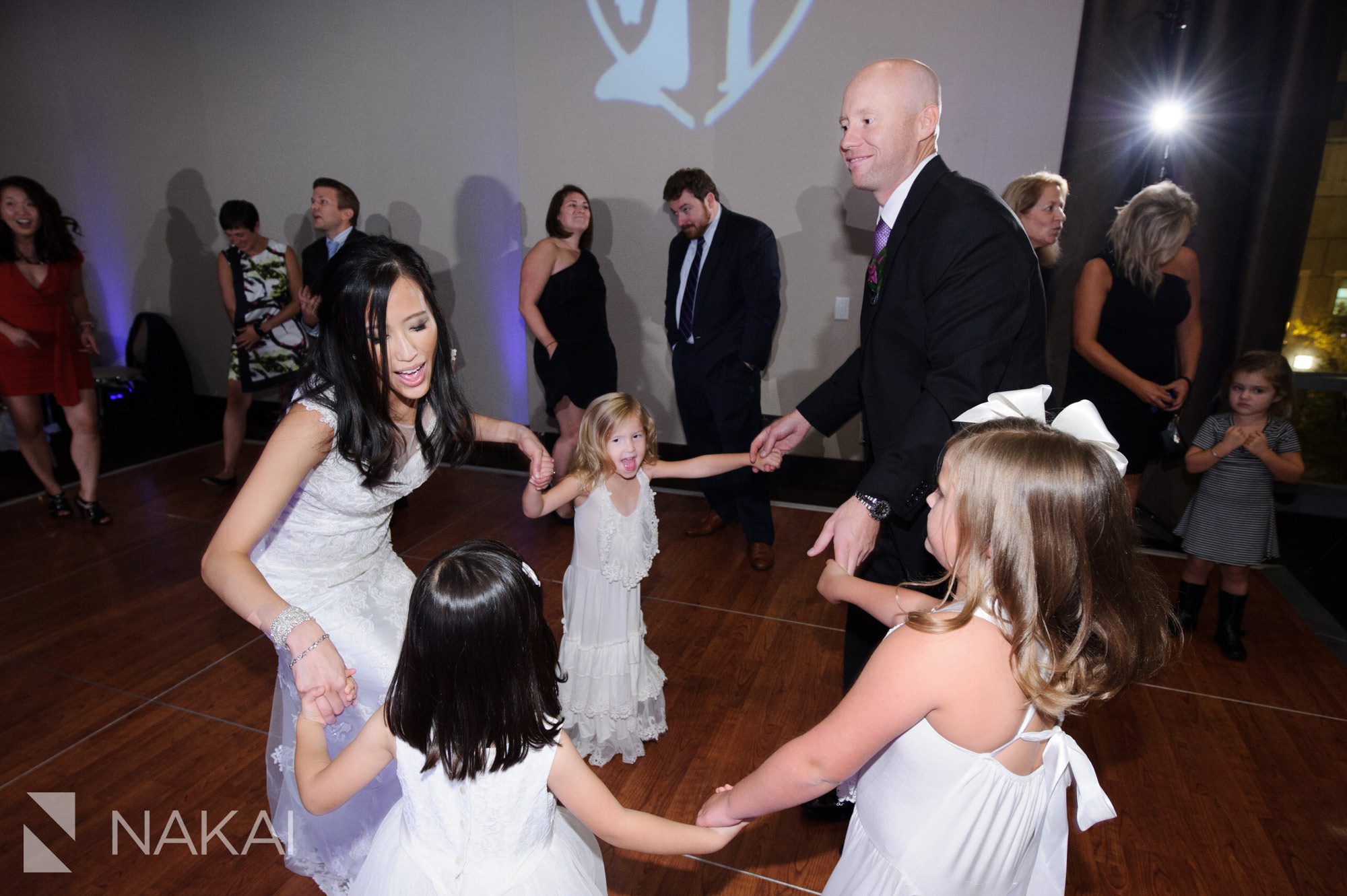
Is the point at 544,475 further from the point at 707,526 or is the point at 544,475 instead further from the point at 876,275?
the point at 707,526

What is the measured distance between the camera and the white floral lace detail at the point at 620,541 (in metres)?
2.43

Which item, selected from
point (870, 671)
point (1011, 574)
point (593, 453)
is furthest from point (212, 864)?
point (1011, 574)

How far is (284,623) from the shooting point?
1396mm

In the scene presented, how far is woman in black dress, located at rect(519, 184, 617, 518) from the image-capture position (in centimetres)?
416

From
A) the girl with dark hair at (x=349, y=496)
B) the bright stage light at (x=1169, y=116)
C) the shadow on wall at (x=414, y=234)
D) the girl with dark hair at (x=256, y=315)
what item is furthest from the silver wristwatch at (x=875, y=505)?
the shadow on wall at (x=414, y=234)

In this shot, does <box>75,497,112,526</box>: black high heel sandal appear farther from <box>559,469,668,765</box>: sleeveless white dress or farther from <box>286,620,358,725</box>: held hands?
<box>286,620,358,725</box>: held hands

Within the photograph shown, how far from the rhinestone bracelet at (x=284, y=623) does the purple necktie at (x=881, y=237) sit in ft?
5.14

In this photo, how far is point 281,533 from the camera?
1799mm

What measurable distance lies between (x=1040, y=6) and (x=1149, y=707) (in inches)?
139

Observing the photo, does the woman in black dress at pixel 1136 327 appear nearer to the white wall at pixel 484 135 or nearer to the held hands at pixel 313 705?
the white wall at pixel 484 135

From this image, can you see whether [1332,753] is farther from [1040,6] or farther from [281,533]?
[1040,6]

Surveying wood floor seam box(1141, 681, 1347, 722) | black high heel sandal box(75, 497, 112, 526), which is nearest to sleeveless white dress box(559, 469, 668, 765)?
wood floor seam box(1141, 681, 1347, 722)

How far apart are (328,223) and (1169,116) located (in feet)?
14.8

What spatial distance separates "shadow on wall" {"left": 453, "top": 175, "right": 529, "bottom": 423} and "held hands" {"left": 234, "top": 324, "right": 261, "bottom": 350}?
1.27m
